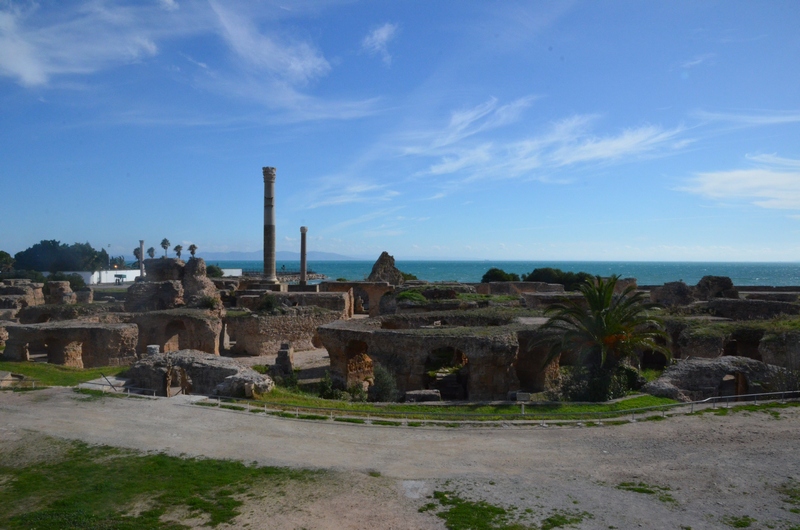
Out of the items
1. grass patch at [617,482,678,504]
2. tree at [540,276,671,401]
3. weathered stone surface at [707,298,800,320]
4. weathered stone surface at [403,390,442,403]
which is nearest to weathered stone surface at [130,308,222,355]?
weathered stone surface at [403,390,442,403]

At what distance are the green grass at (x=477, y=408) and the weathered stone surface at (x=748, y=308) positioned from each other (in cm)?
1430

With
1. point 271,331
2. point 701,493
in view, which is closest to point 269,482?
point 701,493

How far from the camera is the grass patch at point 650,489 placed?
30.8 feet

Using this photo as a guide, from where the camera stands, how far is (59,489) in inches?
391

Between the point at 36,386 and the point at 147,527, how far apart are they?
12.2 meters

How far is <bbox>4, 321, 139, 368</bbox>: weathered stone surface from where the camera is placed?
74.7ft

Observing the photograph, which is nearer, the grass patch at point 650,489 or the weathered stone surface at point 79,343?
the grass patch at point 650,489

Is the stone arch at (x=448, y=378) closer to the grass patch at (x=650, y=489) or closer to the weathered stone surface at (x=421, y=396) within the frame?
the weathered stone surface at (x=421, y=396)

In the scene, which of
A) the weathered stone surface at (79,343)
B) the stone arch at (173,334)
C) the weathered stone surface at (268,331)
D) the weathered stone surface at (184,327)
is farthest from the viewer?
the weathered stone surface at (268,331)

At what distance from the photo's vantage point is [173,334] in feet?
92.5

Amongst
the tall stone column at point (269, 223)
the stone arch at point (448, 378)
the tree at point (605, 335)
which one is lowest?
the stone arch at point (448, 378)

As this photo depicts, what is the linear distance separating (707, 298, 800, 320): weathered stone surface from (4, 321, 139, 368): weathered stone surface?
89.3 feet

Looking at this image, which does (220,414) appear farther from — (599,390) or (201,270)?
(201,270)

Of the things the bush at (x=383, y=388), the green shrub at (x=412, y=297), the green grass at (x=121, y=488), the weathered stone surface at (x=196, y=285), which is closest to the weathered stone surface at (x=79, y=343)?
the weathered stone surface at (x=196, y=285)
